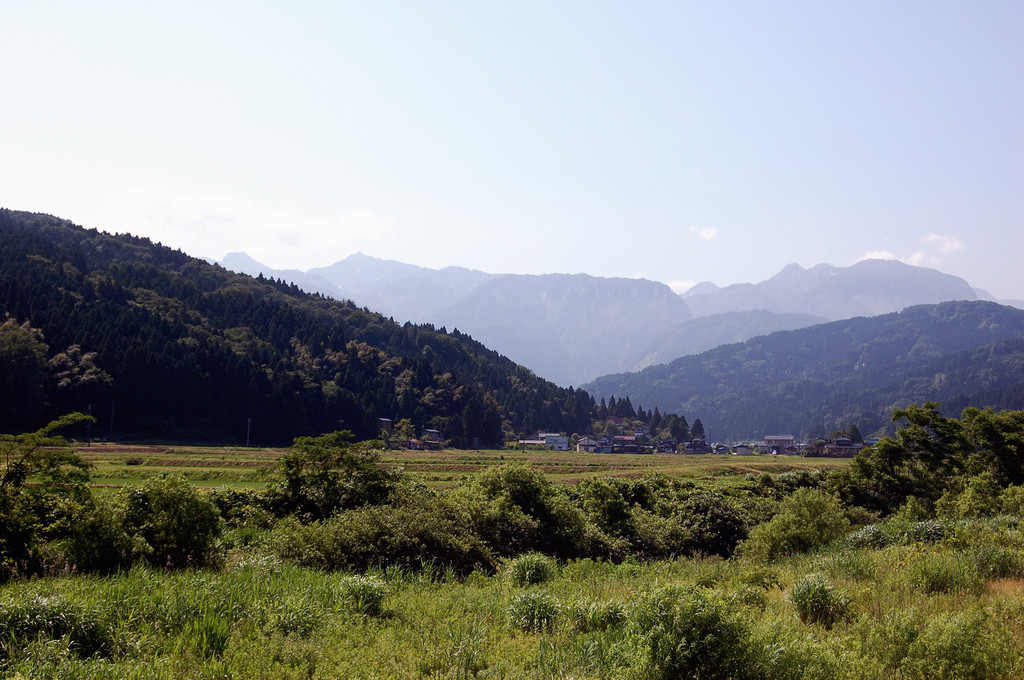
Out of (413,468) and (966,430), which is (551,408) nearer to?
(413,468)

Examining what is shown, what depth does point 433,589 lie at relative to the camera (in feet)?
40.9

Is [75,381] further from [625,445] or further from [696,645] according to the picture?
[625,445]

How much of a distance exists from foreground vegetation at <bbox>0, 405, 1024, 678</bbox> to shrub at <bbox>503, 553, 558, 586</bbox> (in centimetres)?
6

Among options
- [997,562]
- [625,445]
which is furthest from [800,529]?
[625,445]

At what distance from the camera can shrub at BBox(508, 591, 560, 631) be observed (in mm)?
9141

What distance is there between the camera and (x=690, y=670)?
6.80 meters

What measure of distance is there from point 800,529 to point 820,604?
12.7 m

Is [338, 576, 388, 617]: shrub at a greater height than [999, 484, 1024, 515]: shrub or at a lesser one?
greater

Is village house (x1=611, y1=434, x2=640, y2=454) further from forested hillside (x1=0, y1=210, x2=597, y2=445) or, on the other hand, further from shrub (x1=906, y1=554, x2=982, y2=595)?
shrub (x1=906, y1=554, x2=982, y2=595)

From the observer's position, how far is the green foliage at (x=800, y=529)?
20734mm

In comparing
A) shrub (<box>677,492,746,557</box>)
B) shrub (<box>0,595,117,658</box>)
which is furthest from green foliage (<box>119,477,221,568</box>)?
shrub (<box>677,492,746,557</box>)

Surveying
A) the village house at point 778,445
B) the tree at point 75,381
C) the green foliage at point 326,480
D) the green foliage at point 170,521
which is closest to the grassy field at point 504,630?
the green foliage at point 170,521

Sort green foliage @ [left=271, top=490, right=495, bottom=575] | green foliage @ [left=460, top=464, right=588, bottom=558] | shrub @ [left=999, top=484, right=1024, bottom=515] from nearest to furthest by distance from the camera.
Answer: green foliage @ [left=271, top=490, right=495, bottom=575] < green foliage @ [left=460, top=464, right=588, bottom=558] < shrub @ [left=999, top=484, right=1024, bottom=515]

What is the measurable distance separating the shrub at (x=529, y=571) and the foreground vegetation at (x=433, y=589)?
63 mm
